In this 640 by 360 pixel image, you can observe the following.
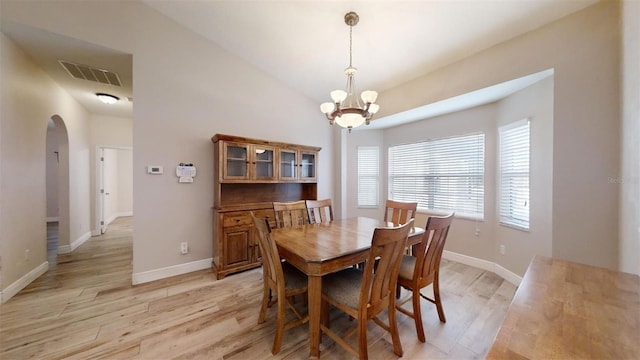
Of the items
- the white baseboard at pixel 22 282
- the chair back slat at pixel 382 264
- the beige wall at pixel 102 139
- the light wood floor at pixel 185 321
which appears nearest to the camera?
the chair back slat at pixel 382 264

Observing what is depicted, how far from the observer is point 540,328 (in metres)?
0.81

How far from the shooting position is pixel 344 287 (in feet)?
5.77

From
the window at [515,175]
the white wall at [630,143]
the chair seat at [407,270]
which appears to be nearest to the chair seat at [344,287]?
the chair seat at [407,270]

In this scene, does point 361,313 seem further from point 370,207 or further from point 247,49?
point 247,49

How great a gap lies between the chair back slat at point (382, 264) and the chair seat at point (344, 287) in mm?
131

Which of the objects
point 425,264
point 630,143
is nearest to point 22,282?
point 425,264

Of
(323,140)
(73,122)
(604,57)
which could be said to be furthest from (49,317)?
(604,57)

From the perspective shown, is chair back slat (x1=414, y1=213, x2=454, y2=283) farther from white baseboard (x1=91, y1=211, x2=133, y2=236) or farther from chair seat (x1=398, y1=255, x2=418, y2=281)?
white baseboard (x1=91, y1=211, x2=133, y2=236)

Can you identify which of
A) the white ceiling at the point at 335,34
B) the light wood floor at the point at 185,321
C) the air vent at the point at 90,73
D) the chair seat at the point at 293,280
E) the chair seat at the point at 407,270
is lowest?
the light wood floor at the point at 185,321

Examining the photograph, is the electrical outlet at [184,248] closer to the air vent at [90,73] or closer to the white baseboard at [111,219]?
the air vent at [90,73]

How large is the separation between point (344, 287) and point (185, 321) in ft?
5.02

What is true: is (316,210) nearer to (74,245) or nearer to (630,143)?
(630,143)

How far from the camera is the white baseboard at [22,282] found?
2351 millimetres

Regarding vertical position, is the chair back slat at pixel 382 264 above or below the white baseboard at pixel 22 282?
above
